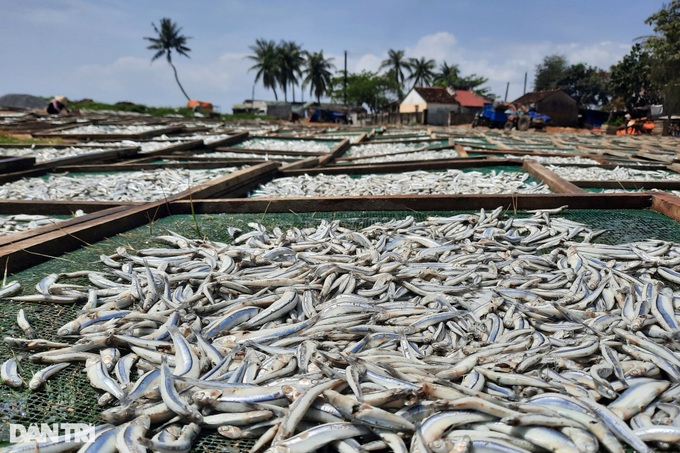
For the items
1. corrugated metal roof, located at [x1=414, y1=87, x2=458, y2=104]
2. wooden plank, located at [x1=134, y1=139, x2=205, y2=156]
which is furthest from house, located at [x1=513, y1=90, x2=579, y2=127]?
wooden plank, located at [x1=134, y1=139, x2=205, y2=156]

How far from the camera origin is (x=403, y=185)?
6.55 meters

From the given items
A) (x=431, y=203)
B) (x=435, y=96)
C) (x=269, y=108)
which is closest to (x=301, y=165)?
(x=431, y=203)

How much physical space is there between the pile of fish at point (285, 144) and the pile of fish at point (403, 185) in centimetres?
621

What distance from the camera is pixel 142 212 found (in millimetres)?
4621

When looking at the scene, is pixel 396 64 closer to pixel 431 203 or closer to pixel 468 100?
pixel 468 100

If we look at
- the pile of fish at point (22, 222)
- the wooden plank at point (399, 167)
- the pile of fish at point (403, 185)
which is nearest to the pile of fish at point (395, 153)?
the wooden plank at point (399, 167)

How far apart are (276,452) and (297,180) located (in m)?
6.02

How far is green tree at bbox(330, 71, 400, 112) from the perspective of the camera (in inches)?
2584

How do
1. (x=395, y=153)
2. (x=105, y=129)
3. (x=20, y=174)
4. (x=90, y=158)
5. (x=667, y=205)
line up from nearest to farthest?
(x=667, y=205) → (x=20, y=174) → (x=90, y=158) → (x=395, y=153) → (x=105, y=129)

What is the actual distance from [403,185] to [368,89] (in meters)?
62.4

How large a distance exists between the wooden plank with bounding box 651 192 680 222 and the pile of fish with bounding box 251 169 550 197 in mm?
1459

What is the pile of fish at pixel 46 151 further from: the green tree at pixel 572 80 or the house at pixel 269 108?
the green tree at pixel 572 80

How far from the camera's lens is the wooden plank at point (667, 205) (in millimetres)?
4297

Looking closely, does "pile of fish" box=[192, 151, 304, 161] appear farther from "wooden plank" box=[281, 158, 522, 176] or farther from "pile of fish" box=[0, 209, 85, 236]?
"pile of fish" box=[0, 209, 85, 236]
